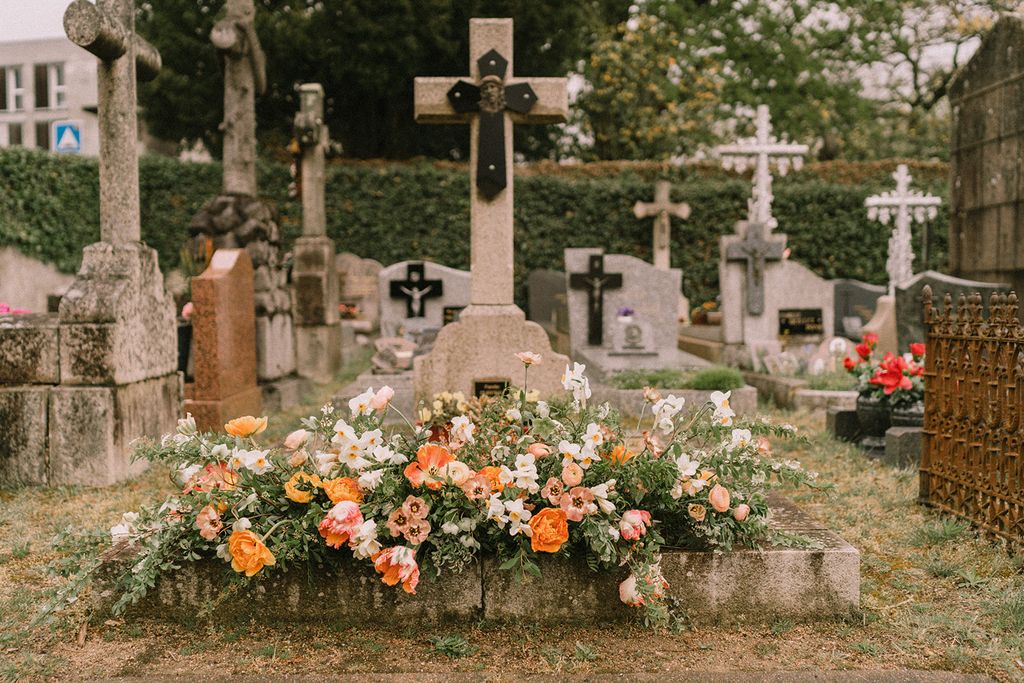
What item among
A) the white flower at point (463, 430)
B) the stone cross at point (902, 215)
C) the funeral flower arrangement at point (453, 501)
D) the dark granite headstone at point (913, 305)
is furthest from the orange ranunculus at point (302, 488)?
the stone cross at point (902, 215)

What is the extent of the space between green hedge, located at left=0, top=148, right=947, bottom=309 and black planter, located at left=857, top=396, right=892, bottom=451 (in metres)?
9.91

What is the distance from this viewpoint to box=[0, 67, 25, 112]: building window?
31.8m

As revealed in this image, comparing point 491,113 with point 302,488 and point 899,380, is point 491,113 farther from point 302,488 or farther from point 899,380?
point 302,488

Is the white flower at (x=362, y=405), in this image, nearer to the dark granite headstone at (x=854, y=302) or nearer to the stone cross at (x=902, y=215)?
Answer: the dark granite headstone at (x=854, y=302)

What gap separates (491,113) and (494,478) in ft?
13.3

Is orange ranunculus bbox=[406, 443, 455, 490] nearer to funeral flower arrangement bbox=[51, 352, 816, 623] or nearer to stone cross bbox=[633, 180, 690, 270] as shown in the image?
funeral flower arrangement bbox=[51, 352, 816, 623]

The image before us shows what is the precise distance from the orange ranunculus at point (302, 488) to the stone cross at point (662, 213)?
12.8m

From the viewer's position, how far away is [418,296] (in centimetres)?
1165

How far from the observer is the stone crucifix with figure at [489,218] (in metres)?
6.16

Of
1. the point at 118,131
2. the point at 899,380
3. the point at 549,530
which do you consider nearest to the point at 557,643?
the point at 549,530

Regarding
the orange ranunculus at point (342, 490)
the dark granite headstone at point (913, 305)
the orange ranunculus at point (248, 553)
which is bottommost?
the orange ranunculus at point (248, 553)

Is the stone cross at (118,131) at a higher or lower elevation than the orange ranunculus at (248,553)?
higher

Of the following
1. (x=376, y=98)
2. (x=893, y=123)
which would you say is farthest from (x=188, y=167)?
(x=893, y=123)

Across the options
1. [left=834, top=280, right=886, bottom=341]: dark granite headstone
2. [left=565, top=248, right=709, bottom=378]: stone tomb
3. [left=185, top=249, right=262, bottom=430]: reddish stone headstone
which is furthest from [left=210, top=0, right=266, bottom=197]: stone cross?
[left=834, top=280, right=886, bottom=341]: dark granite headstone
